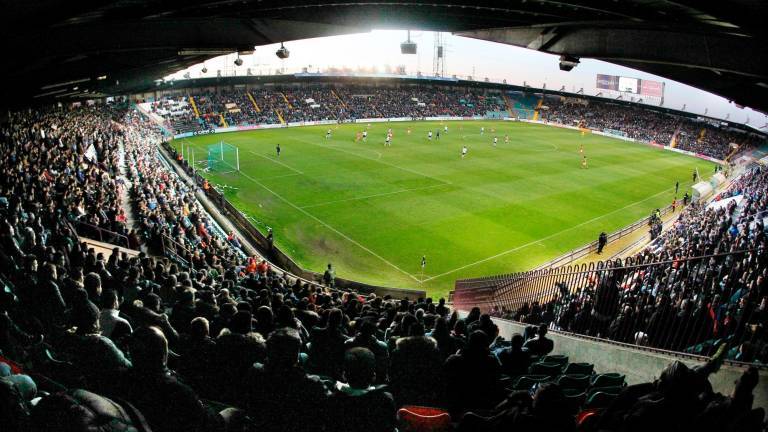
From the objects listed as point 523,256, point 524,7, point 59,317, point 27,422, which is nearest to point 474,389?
point 27,422

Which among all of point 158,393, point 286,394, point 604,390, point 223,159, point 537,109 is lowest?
point 223,159

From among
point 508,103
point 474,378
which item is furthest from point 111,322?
point 508,103

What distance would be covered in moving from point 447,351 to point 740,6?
520cm

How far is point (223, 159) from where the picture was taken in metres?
44.4

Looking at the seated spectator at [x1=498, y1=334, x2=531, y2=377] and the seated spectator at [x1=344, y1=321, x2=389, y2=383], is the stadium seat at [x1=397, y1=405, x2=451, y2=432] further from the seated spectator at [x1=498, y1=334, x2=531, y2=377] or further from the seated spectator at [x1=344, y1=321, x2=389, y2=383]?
the seated spectator at [x1=498, y1=334, x2=531, y2=377]

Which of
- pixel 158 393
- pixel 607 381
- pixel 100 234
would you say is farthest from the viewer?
pixel 100 234

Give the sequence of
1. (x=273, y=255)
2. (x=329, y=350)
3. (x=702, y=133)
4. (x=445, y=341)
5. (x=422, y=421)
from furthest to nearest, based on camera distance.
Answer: (x=702, y=133) → (x=273, y=255) → (x=445, y=341) → (x=329, y=350) → (x=422, y=421)

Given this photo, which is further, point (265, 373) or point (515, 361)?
point (515, 361)

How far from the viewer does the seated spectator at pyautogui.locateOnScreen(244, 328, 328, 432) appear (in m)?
4.18

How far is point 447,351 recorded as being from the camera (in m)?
6.45

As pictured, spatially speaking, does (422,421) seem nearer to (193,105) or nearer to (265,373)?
(265,373)

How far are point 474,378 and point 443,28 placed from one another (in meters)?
12.3

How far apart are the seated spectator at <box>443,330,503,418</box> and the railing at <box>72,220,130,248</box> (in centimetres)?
1551

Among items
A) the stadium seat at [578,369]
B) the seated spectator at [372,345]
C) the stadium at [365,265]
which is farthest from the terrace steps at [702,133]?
the seated spectator at [372,345]
